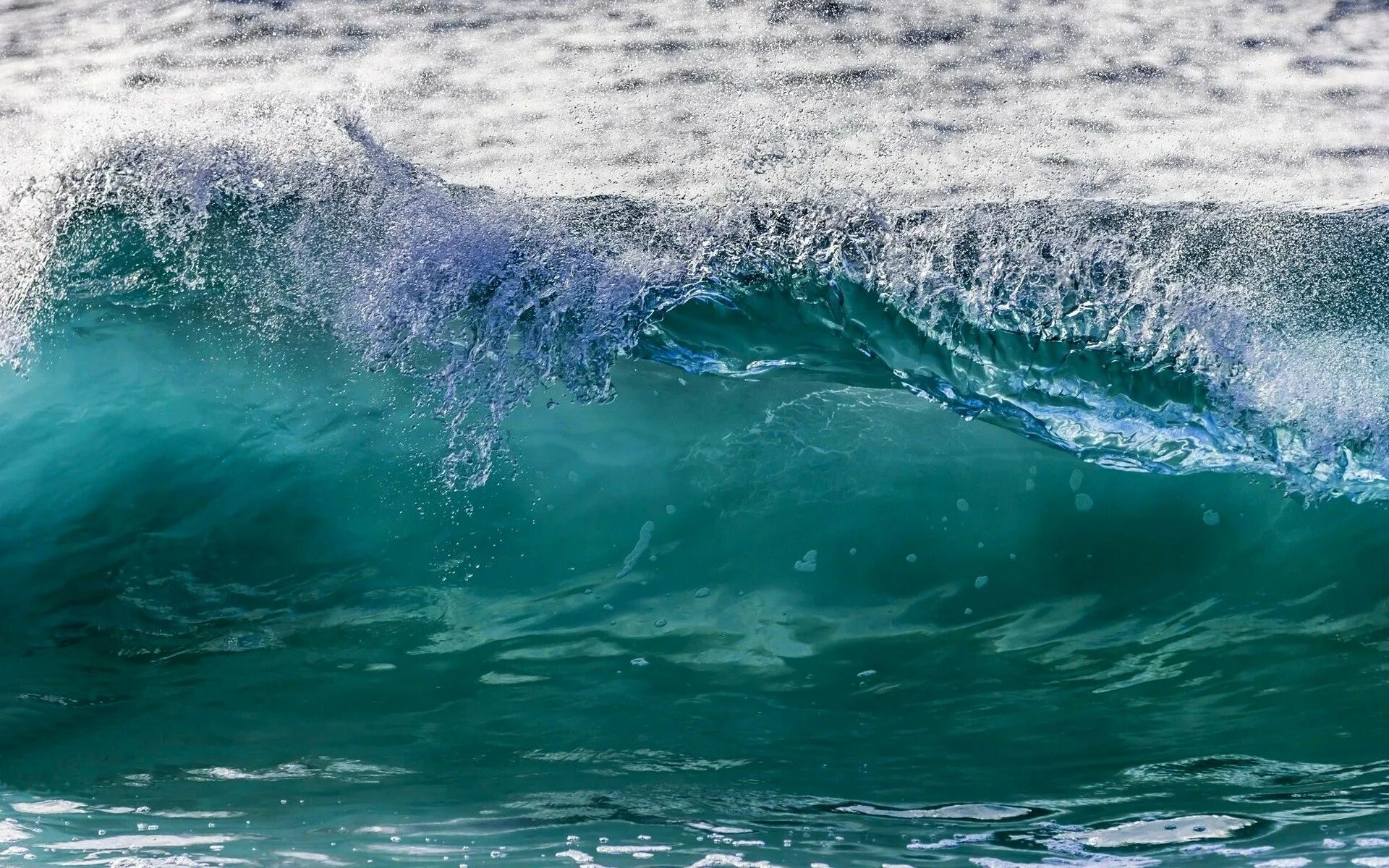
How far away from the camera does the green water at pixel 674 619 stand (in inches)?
57.8

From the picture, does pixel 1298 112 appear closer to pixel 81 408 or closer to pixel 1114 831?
pixel 1114 831

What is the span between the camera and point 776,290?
4.45 feet

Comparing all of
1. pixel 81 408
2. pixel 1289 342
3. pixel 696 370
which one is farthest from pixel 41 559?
pixel 1289 342

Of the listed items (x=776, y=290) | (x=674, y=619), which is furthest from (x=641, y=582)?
(x=776, y=290)

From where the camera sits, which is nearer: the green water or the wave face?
the wave face

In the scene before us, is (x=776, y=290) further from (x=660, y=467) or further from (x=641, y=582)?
(x=641, y=582)

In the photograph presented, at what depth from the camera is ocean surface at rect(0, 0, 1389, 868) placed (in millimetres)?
1412

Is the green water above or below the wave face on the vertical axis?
below

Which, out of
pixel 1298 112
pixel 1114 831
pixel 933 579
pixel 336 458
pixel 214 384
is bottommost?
pixel 1114 831

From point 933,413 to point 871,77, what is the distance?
0.47 meters

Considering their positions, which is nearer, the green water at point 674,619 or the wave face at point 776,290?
the wave face at point 776,290

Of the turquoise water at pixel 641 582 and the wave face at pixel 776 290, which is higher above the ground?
the wave face at pixel 776 290

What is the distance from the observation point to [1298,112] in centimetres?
151

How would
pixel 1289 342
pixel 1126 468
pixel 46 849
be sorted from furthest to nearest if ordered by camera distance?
pixel 46 849
pixel 1126 468
pixel 1289 342
